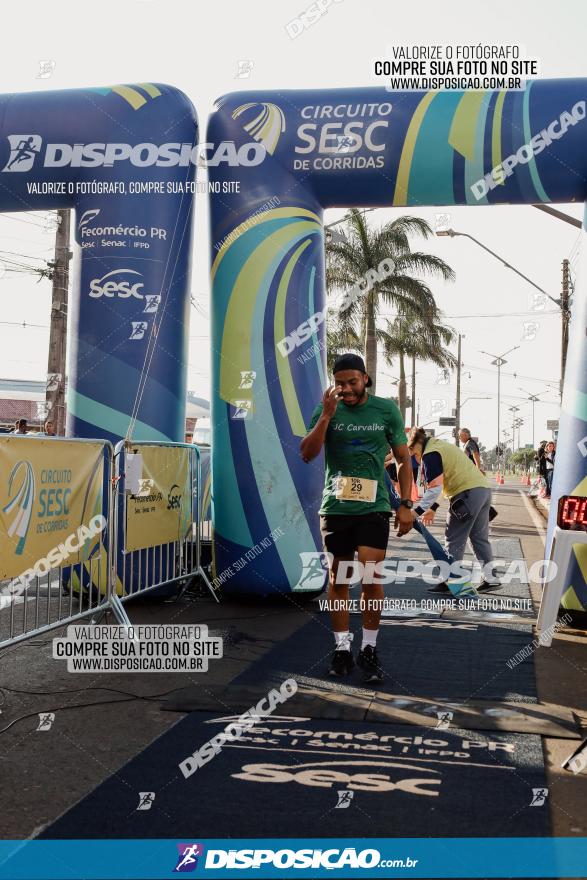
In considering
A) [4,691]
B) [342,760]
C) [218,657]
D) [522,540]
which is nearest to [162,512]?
[218,657]

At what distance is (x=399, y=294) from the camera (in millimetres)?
29828

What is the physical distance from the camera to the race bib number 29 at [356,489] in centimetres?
593

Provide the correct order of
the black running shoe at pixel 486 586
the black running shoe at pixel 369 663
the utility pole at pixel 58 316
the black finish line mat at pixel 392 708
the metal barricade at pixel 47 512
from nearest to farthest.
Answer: the black finish line mat at pixel 392 708, the metal barricade at pixel 47 512, the black running shoe at pixel 369 663, the black running shoe at pixel 486 586, the utility pole at pixel 58 316

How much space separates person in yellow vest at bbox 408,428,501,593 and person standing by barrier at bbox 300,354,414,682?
2933mm

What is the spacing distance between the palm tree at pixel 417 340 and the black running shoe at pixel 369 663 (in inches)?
1002

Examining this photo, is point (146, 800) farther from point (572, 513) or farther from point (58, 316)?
point (58, 316)

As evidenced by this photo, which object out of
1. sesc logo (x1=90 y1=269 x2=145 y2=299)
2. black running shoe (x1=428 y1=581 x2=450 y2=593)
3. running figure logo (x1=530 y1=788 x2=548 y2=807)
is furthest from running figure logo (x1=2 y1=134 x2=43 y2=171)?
running figure logo (x1=530 y1=788 x2=548 y2=807)

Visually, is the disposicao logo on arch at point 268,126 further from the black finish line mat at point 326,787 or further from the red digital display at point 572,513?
the black finish line mat at point 326,787

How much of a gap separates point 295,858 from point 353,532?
9.85ft

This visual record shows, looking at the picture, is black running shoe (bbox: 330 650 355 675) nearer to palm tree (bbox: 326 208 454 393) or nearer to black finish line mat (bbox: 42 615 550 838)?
black finish line mat (bbox: 42 615 550 838)

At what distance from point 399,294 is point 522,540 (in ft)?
51.7

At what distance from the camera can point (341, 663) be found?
582 cm

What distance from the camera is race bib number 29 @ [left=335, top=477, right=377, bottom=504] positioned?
234 inches

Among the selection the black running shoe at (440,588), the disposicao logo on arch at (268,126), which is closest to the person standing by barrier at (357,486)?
the disposicao logo on arch at (268,126)
